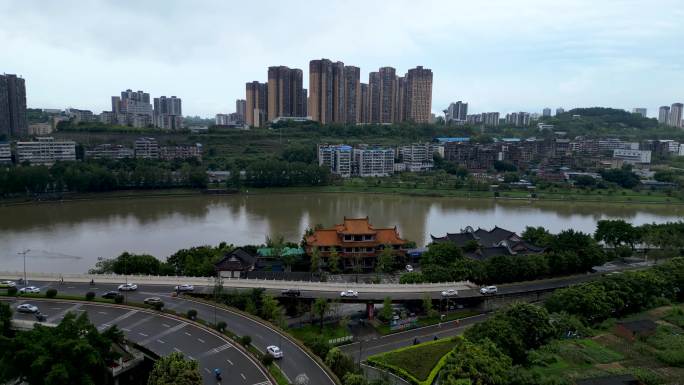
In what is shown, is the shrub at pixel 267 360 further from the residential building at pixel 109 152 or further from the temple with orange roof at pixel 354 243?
the residential building at pixel 109 152

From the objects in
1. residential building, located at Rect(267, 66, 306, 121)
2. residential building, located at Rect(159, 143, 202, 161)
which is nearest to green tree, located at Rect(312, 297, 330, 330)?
residential building, located at Rect(159, 143, 202, 161)

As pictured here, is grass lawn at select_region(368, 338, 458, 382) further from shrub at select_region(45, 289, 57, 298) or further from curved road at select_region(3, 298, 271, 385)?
shrub at select_region(45, 289, 57, 298)

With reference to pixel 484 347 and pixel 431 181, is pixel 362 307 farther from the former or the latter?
pixel 431 181

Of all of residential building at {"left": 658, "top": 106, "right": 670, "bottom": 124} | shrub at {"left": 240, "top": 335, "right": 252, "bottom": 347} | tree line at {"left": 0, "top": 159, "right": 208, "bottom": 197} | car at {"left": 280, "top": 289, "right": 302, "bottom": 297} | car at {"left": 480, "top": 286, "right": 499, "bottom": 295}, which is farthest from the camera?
residential building at {"left": 658, "top": 106, "right": 670, "bottom": 124}

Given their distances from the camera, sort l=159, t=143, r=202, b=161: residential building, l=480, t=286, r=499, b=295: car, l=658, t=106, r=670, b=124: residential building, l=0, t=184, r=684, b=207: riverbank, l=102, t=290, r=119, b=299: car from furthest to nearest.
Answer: l=658, t=106, r=670, b=124: residential building → l=159, t=143, r=202, b=161: residential building → l=0, t=184, r=684, b=207: riverbank → l=480, t=286, r=499, b=295: car → l=102, t=290, r=119, b=299: car

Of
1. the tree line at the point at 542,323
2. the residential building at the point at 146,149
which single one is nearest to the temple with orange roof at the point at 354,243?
the tree line at the point at 542,323

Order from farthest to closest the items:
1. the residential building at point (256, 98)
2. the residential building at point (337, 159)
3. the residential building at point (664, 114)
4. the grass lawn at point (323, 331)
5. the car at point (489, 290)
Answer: the residential building at point (664, 114) → the residential building at point (256, 98) → the residential building at point (337, 159) → the car at point (489, 290) → the grass lawn at point (323, 331)
